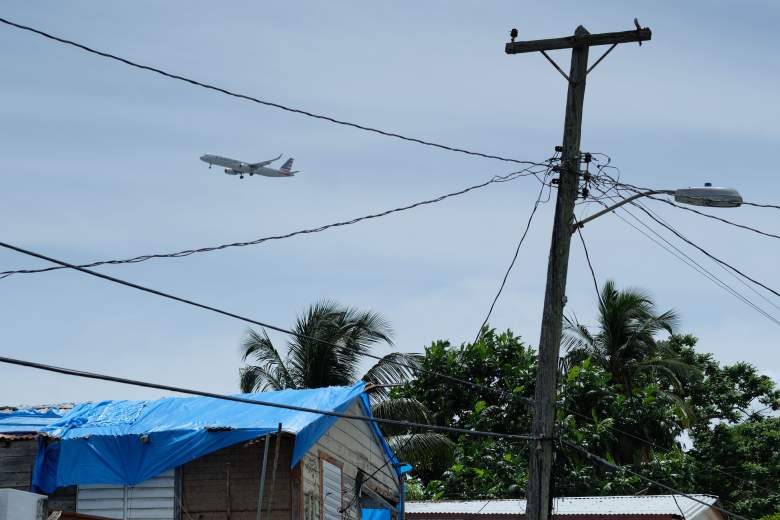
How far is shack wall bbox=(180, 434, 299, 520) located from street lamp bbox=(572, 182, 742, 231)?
610 centimetres

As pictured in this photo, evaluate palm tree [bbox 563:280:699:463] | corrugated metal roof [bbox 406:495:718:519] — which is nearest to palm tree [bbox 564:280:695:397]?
palm tree [bbox 563:280:699:463]

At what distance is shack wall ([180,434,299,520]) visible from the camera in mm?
16938

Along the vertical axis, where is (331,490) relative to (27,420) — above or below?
below

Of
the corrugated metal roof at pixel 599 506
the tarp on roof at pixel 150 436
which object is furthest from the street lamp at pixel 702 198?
the corrugated metal roof at pixel 599 506

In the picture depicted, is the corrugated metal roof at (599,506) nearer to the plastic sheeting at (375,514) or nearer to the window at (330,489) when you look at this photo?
the plastic sheeting at (375,514)

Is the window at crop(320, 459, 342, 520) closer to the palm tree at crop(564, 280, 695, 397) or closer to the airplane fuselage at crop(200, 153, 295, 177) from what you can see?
the palm tree at crop(564, 280, 695, 397)

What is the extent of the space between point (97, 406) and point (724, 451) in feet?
89.4

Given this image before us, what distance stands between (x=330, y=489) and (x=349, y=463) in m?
1.18

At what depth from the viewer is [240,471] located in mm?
17188

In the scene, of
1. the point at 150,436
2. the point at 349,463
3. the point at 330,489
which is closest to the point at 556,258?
the point at 330,489

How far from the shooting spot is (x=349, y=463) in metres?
19.5

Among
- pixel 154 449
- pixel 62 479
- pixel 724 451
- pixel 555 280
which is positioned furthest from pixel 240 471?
pixel 724 451

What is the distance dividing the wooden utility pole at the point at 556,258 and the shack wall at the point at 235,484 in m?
4.47

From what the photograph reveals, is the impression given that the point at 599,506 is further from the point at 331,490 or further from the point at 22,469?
the point at 22,469
